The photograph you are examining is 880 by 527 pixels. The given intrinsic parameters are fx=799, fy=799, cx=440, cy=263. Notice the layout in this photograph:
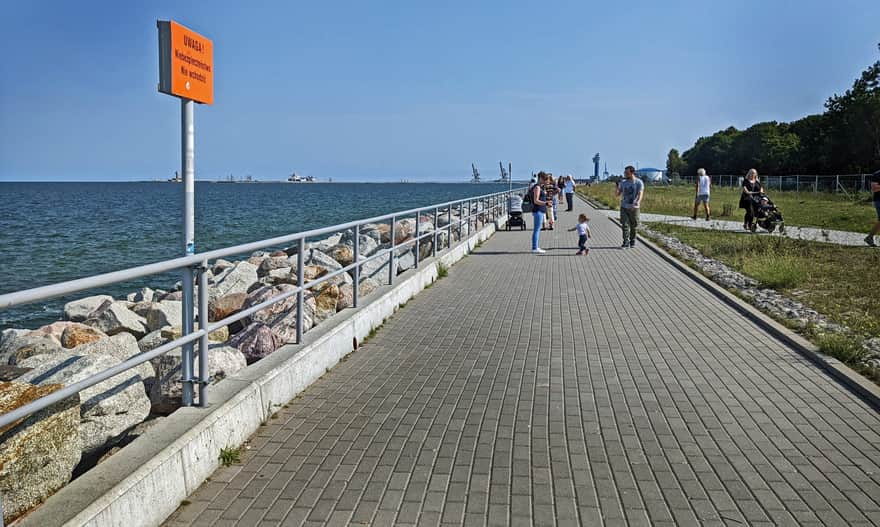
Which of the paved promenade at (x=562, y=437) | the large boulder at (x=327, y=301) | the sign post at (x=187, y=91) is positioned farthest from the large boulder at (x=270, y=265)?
the sign post at (x=187, y=91)

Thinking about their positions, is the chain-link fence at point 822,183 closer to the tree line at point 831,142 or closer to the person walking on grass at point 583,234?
the tree line at point 831,142

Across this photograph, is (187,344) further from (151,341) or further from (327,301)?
(327,301)

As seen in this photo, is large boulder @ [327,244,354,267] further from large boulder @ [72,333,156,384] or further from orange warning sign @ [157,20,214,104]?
orange warning sign @ [157,20,214,104]

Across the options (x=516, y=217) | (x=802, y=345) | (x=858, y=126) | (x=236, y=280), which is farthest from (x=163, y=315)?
(x=858, y=126)

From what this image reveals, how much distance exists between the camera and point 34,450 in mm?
3900

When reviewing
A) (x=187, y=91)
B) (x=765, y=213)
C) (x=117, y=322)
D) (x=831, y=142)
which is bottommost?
(x=117, y=322)

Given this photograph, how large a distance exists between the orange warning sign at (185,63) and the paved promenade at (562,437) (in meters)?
2.36

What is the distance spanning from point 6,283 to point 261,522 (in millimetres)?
22659

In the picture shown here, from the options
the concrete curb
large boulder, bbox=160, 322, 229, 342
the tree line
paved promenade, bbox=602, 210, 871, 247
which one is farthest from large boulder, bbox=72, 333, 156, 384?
the tree line

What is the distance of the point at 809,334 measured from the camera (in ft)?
28.3

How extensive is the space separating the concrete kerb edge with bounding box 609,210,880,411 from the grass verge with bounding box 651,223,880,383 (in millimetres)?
139

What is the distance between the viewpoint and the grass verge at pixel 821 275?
8.30 metres

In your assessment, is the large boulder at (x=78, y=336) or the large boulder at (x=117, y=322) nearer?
the large boulder at (x=78, y=336)

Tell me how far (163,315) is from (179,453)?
7.91 m
